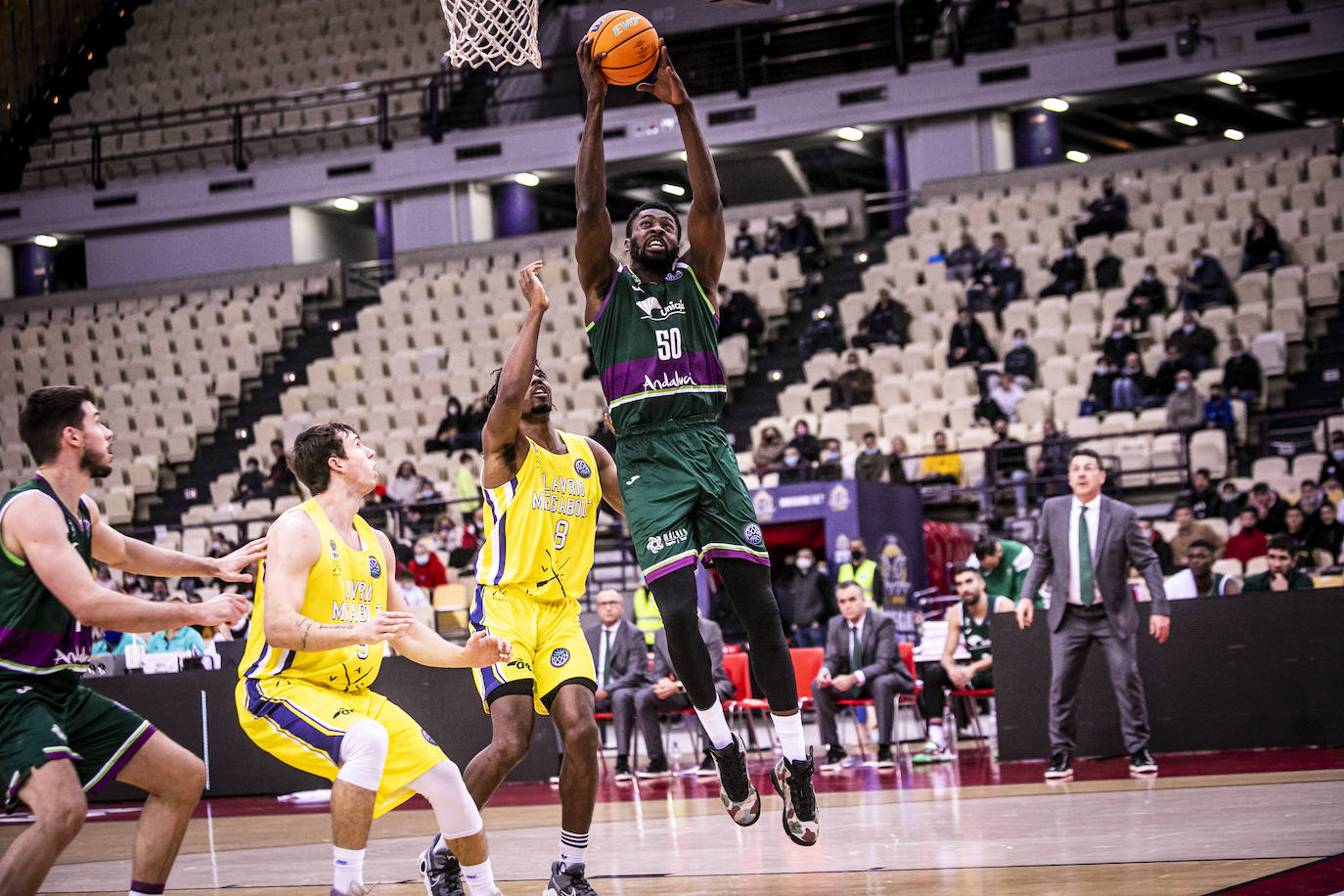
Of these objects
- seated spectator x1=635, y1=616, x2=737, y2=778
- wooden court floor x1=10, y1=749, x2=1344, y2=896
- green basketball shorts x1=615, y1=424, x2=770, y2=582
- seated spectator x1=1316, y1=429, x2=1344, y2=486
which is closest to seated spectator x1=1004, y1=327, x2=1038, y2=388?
seated spectator x1=1316, y1=429, x2=1344, y2=486

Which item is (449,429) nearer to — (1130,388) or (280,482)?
(280,482)

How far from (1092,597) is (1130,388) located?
8.30m

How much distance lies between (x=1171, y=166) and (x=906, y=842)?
59.4 feet

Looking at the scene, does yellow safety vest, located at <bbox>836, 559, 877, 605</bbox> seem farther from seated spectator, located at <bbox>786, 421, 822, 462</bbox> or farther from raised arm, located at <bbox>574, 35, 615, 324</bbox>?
raised arm, located at <bbox>574, 35, 615, 324</bbox>

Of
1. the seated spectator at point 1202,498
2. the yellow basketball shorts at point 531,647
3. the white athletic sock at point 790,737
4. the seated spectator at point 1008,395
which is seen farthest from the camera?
the seated spectator at point 1008,395

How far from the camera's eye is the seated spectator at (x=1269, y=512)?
1387 cm

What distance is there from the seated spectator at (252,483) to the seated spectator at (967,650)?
1200 cm

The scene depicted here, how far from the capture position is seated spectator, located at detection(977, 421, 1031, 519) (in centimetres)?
1634

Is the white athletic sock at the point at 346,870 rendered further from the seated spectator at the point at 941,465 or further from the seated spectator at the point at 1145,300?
the seated spectator at the point at 1145,300

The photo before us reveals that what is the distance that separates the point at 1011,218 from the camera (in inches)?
841

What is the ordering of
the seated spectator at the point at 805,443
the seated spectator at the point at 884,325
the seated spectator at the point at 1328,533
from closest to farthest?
the seated spectator at the point at 1328,533 → the seated spectator at the point at 805,443 → the seated spectator at the point at 884,325

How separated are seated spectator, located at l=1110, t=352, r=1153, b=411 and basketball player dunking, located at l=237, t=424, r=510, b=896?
43.9ft

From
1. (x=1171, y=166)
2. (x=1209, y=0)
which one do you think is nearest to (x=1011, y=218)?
(x=1171, y=166)

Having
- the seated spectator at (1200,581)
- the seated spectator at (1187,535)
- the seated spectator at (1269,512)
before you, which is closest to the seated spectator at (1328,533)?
the seated spectator at (1269,512)
